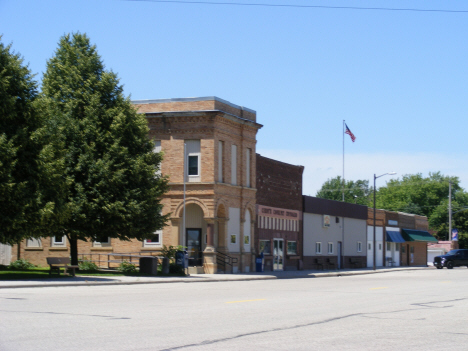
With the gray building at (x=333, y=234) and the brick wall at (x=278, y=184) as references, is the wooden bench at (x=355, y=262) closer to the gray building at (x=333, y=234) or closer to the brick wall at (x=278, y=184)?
the gray building at (x=333, y=234)

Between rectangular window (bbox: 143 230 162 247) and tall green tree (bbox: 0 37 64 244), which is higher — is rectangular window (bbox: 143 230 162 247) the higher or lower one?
the lower one

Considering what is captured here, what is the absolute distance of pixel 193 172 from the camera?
40.9 m

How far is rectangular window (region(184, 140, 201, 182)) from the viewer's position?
40719 millimetres

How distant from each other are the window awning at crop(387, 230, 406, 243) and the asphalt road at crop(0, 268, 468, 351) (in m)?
51.0

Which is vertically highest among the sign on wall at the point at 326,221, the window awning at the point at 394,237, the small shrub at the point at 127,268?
the sign on wall at the point at 326,221

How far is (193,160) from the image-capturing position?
40.9 metres

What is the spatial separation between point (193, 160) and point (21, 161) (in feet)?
48.3

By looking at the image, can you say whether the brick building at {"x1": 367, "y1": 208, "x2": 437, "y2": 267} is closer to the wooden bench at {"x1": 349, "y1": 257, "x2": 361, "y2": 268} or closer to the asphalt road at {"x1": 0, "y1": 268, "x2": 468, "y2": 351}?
the wooden bench at {"x1": 349, "y1": 257, "x2": 361, "y2": 268}

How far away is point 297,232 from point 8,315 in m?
39.4

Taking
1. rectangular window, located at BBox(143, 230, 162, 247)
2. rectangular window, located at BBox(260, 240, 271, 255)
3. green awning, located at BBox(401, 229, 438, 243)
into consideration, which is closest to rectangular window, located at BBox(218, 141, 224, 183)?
rectangular window, located at BBox(143, 230, 162, 247)

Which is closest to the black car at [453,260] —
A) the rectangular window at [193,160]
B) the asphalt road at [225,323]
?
the rectangular window at [193,160]

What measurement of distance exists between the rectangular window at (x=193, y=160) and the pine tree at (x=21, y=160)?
520 inches

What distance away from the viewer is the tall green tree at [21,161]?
86.6ft

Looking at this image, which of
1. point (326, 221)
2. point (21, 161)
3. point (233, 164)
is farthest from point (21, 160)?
point (326, 221)
